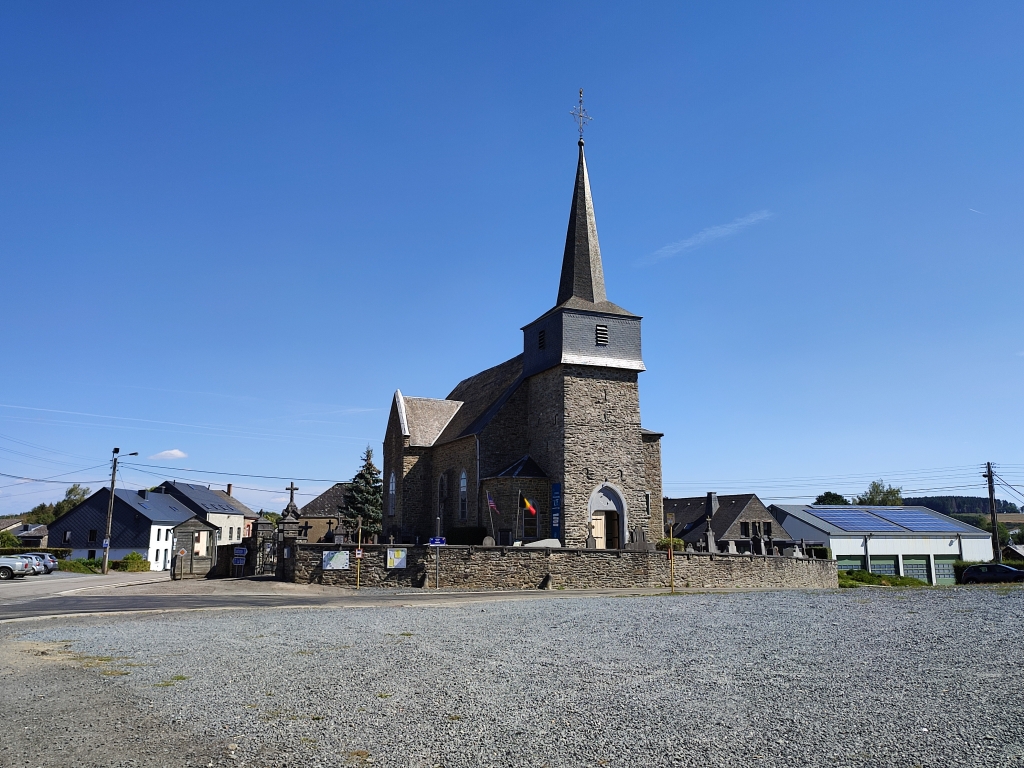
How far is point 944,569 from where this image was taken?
5884 cm

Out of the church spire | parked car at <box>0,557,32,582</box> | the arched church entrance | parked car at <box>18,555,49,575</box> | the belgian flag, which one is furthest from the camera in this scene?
parked car at <box>18,555,49,575</box>

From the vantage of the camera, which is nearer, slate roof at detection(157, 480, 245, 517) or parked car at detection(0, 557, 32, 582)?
parked car at detection(0, 557, 32, 582)

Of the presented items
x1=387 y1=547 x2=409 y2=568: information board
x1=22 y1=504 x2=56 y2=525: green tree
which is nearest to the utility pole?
x1=387 y1=547 x2=409 y2=568: information board

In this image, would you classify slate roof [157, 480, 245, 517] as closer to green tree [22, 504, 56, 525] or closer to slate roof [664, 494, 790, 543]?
green tree [22, 504, 56, 525]

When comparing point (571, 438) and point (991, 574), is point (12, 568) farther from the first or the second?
point (991, 574)

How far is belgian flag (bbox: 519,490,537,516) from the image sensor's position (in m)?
33.9

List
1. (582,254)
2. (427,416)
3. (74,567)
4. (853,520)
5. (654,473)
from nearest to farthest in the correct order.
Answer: (582,254), (654,473), (427,416), (74,567), (853,520)

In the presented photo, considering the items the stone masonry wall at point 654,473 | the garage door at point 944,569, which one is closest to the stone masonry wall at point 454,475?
the stone masonry wall at point 654,473

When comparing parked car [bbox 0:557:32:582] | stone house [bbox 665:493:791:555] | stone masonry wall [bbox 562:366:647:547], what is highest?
stone masonry wall [bbox 562:366:647:547]

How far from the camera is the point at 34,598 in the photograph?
979 inches

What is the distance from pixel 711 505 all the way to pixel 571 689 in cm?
5716

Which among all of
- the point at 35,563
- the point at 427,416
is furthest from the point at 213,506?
the point at 427,416

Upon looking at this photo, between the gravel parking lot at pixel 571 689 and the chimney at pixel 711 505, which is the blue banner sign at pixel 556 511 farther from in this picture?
the chimney at pixel 711 505

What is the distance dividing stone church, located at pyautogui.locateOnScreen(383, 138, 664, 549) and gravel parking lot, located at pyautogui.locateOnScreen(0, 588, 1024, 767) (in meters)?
18.0
